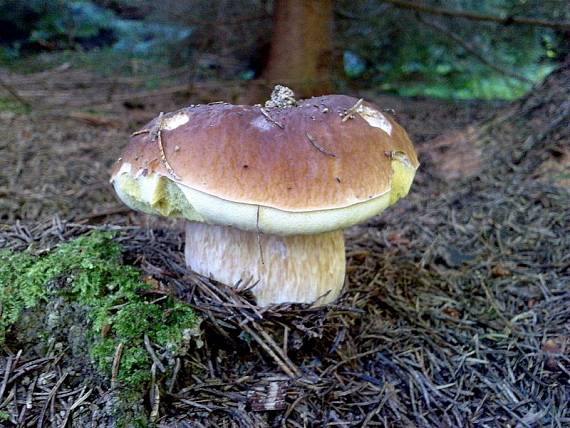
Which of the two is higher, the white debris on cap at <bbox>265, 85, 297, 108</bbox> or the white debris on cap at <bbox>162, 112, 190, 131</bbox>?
the white debris on cap at <bbox>265, 85, 297, 108</bbox>

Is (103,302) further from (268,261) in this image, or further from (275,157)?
(275,157)

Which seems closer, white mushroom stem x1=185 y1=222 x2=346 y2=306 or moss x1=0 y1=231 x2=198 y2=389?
moss x1=0 y1=231 x2=198 y2=389

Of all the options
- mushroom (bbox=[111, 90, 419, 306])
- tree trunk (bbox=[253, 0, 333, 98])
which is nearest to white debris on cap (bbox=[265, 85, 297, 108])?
mushroom (bbox=[111, 90, 419, 306])

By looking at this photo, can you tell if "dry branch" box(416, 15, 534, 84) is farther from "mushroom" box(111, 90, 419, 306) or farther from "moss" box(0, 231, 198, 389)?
"moss" box(0, 231, 198, 389)

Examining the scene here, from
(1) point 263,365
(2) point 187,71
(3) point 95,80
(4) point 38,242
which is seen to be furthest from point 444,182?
(3) point 95,80

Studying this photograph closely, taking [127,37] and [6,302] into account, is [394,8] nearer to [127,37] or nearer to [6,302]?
[127,37]

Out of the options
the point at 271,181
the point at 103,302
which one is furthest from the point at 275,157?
the point at 103,302

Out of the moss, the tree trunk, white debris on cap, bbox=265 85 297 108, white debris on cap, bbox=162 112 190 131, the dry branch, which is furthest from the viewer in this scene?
the dry branch
